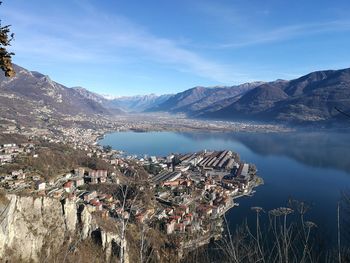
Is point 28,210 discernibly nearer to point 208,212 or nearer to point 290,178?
point 208,212

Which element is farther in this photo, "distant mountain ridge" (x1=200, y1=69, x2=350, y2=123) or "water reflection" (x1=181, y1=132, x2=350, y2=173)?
"distant mountain ridge" (x1=200, y1=69, x2=350, y2=123)

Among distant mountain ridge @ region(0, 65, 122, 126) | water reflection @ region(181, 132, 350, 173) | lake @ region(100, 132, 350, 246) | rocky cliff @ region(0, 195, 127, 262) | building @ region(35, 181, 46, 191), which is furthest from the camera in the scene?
distant mountain ridge @ region(0, 65, 122, 126)

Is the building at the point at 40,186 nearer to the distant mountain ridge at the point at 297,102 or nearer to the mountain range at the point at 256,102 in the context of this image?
the mountain range at the point at 256,102

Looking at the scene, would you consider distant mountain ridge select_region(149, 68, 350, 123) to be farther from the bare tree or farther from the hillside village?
the bare tree

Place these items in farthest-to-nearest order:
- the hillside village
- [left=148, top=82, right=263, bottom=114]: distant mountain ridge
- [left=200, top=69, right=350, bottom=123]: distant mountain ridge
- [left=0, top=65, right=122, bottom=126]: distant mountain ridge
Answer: [left=148, top=82, right=263, bottom=114]: distant mountain ridge < [left=200, top=69, right=350, bottom=123]: distant mountain ridge < [left=0, top=65, right=122, bottom=126]: distant mountain ridge < the hillside village

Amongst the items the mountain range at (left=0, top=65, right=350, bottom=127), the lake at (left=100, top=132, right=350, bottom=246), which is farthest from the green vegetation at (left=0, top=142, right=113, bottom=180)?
the mountain range at (left=0, top=65, right=350, bottom=127)

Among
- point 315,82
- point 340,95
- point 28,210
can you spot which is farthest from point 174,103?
point 28,210

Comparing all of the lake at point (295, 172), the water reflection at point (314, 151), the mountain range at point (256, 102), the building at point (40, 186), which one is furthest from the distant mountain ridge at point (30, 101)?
the building at point (40, 186)

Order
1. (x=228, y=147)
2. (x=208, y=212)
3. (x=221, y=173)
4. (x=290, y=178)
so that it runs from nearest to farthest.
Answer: (x=208, y=212), (x=290, y=178), (x=221, y=173), (x=228, y=147)

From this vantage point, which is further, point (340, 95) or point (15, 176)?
point (340, 95)
